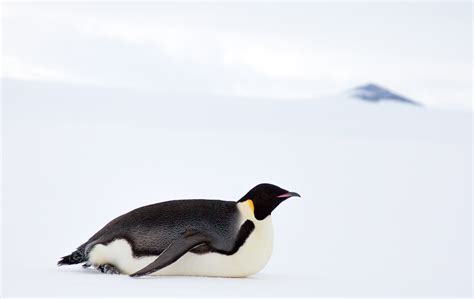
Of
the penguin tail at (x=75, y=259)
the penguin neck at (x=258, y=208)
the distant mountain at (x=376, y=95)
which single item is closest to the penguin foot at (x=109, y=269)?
the penguin tail at (x=75, y=259)

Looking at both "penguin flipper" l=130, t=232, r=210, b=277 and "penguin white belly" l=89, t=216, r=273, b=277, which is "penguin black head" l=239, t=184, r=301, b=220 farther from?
"penguin flipper" l=130, t=232, r=210, b=277

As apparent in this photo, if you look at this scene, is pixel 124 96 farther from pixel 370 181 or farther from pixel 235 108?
pixel 370 181

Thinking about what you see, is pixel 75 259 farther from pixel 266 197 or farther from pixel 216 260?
pixel 266 197

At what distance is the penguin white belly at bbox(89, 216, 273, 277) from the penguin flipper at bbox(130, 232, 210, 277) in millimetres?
90

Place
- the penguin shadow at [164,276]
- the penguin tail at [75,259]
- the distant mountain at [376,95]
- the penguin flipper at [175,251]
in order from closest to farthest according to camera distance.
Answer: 1. the penguin flipper at [175,251]
2. the penguin shadow at [164,276]
3. the penguin tail at [75,259]
4. the distant mountain at [376,95]

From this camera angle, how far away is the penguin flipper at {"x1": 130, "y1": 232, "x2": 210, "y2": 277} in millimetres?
3559

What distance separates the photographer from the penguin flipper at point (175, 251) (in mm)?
3559

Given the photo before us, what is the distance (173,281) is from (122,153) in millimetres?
5727

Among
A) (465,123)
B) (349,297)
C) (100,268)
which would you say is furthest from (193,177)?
(465,123)

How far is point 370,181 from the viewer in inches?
336

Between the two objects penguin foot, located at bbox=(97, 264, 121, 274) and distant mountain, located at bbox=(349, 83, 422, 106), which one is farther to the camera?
distant mountain, located at bbox=(349, 83, 422, 106)

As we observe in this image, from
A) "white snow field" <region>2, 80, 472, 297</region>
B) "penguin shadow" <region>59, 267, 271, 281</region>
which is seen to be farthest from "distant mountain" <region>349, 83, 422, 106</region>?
"penguin shadow" <region>59, 267, 271, 281</region>

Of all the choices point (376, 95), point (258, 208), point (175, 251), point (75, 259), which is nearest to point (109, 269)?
point (75, 259)

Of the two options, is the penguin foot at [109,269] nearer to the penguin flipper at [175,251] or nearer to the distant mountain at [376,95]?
the penguin flipper at [175,251]
